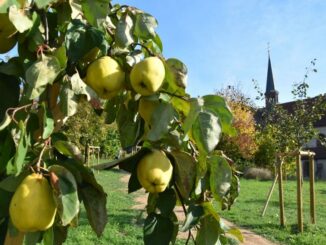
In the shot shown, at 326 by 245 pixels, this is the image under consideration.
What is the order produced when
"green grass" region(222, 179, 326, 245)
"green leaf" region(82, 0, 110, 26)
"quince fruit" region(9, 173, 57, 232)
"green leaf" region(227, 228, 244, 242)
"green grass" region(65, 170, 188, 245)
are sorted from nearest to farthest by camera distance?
"quince fruit" region(9, 173, 57, 232) < "green leaf" region(82, 0, 110, 26) < "green leaf" region(227, 228, 244, 242) < "green grass" region(65, 170, 188, 245) < "green grass" region(222, 179, 326, 245)

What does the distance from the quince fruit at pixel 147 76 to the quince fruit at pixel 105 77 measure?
0.05 metres

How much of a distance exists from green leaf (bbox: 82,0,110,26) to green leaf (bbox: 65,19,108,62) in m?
0.03

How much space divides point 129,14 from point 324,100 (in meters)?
14.8

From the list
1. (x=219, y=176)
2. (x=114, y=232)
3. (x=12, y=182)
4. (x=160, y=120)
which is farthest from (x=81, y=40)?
(x=114, y=232)

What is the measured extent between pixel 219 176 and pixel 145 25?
0.44 m

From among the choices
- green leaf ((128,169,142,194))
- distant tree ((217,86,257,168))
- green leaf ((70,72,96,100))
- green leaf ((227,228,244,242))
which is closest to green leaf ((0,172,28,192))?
green leaf ((70,72,96,100))

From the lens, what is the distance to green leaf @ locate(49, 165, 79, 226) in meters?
0.92

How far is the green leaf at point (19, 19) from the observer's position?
1025mm

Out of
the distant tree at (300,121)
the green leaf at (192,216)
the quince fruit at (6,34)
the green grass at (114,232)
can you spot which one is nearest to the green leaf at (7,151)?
the quince fruit at (6,34)

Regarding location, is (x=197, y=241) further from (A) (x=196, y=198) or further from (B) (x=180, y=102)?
(B) (x=180, y=102)

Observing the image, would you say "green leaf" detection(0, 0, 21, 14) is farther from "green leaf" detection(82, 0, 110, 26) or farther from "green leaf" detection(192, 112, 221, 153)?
"green leaf" detection(192, 112, 221, 153)

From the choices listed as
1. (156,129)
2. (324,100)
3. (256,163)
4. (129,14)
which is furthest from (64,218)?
(256,163)

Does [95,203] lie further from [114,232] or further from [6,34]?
[114,232]

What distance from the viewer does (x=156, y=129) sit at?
107 cm
